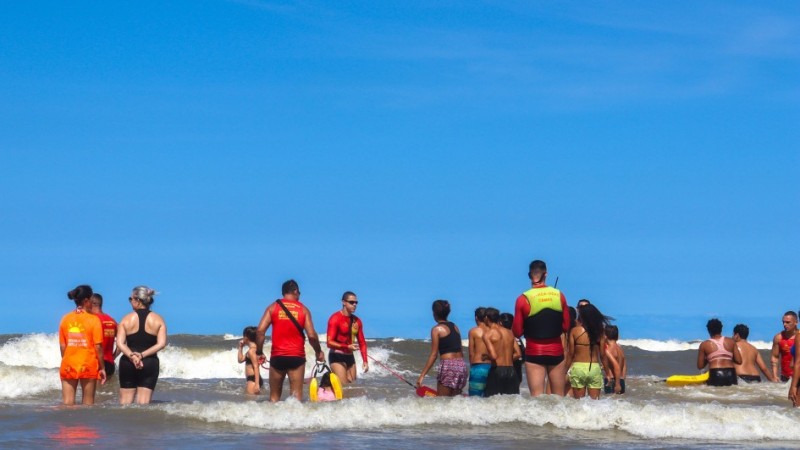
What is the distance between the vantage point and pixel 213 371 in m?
34.8

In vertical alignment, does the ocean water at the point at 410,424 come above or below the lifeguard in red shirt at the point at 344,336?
below

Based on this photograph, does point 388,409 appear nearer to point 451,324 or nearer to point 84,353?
point 451,324

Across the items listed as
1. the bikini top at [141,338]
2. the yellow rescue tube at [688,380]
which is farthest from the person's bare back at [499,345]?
the yellow rescue tube at [688,380]

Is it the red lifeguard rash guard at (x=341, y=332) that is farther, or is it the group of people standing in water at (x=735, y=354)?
the group of people standing in water at (x=735, y=354)

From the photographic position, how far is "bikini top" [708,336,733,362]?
17.8 metres

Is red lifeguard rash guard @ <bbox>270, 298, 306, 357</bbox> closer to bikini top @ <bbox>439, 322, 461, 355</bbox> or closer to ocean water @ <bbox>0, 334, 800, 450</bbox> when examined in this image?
ocean water @ <bbox>0, 334, 800, 450</bbox>

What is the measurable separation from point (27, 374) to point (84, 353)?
976 cm

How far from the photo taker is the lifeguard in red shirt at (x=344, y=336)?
1648 cm

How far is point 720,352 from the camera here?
1792cm

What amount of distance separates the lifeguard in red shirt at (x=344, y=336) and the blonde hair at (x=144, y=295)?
4099 mm

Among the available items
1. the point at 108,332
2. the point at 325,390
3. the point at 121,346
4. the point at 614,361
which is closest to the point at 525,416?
the point at 325,390

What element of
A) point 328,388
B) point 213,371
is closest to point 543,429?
point 328,388

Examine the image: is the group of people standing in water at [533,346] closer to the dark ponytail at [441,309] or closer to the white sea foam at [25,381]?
the dark ponytail at [441,309]

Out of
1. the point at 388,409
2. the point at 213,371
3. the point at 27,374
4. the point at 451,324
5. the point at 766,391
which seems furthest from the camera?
the point at 213,371
